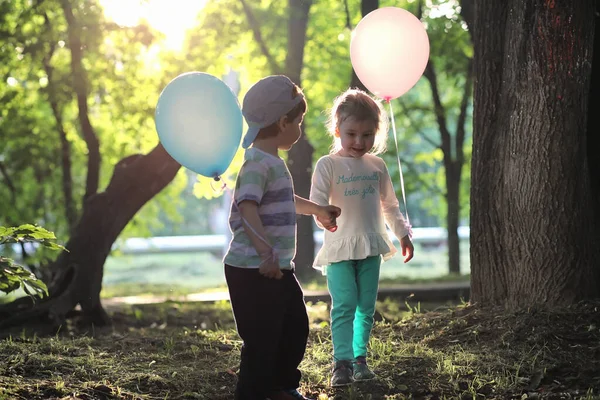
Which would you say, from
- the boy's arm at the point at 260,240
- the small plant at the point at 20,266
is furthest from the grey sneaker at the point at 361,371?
the small plant at the point at 20,266

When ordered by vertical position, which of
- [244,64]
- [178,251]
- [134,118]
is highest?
[244,64]

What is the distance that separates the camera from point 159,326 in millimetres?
8125

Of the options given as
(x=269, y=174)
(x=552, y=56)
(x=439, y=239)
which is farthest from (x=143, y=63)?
(x=439, y=239)

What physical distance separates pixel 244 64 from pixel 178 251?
27198mm

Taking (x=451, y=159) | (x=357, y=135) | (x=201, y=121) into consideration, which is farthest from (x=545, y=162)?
(x=451, y=159)

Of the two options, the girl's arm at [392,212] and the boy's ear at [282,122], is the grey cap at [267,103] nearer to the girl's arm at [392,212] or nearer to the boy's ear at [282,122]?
the boy's ear at [282,122]

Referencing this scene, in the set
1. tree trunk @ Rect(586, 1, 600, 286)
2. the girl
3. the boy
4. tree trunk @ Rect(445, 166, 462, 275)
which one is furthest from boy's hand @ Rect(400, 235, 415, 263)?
tree trunk @ Rect(445, 166, 462, 275)

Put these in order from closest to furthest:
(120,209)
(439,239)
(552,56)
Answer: (552,56) < (120,209) < (439,239)

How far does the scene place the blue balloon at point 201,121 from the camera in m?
3.88

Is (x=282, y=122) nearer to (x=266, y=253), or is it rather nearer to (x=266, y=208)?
(x=266, y=208)

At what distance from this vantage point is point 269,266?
3.47 metres

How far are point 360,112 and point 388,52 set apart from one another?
43.7 inches

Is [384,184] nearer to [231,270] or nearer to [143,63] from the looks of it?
[231,270]

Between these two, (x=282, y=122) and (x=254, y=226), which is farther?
(x=282, y=122)
